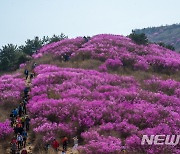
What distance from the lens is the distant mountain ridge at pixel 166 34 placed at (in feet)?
354

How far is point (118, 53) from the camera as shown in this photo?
39469mm

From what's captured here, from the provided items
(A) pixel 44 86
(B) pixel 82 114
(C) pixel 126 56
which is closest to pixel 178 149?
(B) pixel 82 114

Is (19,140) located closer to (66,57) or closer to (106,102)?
(106,102)

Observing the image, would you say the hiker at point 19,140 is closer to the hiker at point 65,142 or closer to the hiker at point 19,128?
the hiker at point 19,128

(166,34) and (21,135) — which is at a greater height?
(166,34)

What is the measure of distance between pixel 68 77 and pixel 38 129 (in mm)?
11030

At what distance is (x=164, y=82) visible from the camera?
28891mm

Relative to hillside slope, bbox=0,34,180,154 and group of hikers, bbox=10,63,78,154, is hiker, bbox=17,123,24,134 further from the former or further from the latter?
hillside slope, bbox=0,34,180,154

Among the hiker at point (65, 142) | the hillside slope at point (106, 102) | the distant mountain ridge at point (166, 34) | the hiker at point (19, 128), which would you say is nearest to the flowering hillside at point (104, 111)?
the hillside slope at point (106, 102)

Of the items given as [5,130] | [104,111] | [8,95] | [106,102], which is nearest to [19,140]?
[5,130]

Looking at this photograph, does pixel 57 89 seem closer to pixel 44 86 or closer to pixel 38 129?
pixel 44 86

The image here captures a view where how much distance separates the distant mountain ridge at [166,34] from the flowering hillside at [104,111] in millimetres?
77671

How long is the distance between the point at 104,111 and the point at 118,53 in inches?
764

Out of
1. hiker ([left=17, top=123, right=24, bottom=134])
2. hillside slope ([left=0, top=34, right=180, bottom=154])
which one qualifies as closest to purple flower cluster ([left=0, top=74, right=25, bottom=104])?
hillside slope ([left=0, top=34, right=180, bottom=154])
